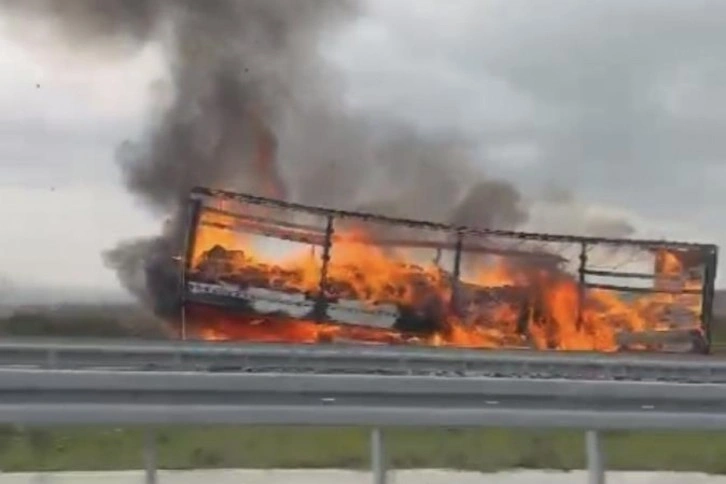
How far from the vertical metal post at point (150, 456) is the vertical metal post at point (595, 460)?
2.08 m

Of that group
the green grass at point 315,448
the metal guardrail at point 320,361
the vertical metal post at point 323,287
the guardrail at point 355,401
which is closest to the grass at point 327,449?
the green grass at point 315,448

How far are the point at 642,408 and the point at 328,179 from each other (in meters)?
20.2

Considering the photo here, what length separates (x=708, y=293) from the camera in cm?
2400

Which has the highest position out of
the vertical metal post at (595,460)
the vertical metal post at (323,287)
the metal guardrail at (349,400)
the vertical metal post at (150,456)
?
the vertical metal post at (323,287)

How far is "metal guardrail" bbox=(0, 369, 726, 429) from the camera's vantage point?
5535mm

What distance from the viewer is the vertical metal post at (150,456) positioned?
20.3ft

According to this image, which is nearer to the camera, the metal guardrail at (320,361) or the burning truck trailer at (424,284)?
the metal guardrail at (320,361)

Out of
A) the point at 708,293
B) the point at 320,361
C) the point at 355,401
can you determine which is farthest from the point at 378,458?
the point at 708,293

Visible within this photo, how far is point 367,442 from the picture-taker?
663 cm

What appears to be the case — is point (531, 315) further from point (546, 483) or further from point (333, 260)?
point (546, 483)

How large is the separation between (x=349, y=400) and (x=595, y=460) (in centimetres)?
127

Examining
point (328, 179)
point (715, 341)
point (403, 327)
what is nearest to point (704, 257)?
point (715, 341)

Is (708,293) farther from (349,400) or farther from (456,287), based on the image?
(349,400)

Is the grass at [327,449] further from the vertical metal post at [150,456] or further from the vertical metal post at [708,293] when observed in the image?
the vertical metal post at [708,293]
